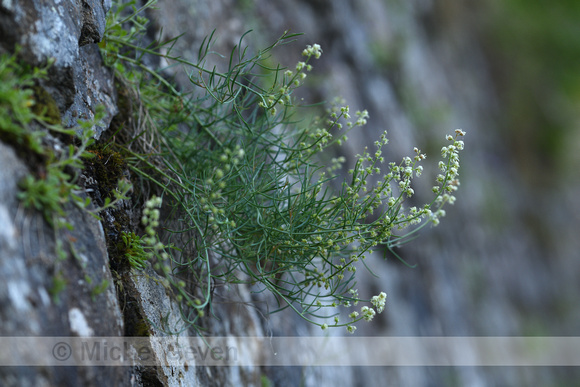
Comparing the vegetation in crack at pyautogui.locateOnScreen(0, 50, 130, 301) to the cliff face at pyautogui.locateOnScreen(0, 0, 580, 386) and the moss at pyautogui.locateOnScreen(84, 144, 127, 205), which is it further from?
the moss at pyautogui.locateOnScreen(84, 144, 127, 205)

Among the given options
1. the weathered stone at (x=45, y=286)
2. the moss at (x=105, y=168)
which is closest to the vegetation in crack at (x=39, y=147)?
the weathered stone at (x=45, y=286)

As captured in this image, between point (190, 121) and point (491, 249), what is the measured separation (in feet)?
11.1

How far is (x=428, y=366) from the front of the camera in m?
3.09

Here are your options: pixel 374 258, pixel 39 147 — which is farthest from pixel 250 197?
pixel 374 258

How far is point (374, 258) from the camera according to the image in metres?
2.77

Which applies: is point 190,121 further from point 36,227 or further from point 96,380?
point 96,380

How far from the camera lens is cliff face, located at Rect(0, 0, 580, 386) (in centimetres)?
84

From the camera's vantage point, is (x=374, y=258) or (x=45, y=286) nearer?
(x=45, y=286)

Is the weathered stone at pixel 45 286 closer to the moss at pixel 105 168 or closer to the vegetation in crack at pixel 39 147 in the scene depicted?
the vegetation in crack at pixel 39 147

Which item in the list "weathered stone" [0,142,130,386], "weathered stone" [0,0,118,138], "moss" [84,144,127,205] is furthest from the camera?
"moss" [84,144,127,205]

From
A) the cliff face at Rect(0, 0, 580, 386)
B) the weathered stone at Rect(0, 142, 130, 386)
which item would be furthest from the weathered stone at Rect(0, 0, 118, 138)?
the weathered stone at Rect(0, 142, 130, 386)

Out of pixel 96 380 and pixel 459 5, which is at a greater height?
pixel 459 5

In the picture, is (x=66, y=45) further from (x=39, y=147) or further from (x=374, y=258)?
(x=374, y=258)

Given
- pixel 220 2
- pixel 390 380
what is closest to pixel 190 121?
pixel 220 2
